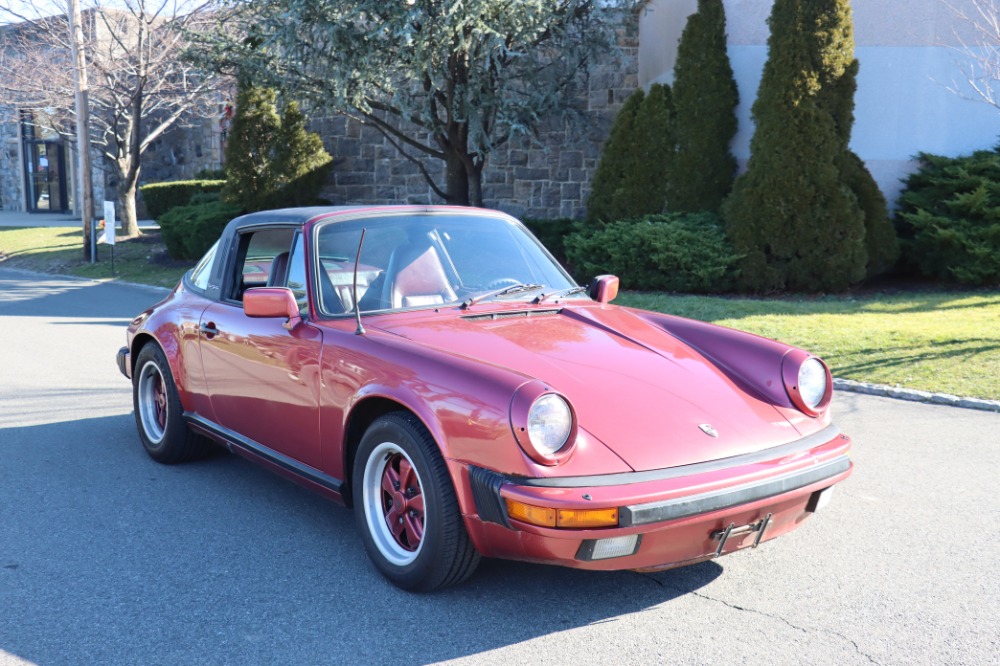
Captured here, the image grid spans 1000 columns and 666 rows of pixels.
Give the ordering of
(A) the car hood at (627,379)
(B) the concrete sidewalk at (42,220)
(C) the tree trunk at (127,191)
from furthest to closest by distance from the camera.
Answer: (B) the concrete sidewalk at (42,220) < (C) the tree trunk at (127,191) < (A) the car hood at (627,379)

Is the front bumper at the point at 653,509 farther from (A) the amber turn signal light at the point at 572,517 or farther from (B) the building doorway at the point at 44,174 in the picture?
(B) the building doorway at the point at 44,174

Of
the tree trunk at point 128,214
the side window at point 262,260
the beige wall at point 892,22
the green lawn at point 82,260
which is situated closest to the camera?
the side window at point 262,260

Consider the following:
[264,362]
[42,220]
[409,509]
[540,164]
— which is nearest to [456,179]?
[540,164]

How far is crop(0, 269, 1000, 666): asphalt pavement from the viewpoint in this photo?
322cm

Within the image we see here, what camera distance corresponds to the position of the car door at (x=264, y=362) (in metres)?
4.22

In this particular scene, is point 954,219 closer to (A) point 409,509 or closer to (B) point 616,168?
(B) point 616,168

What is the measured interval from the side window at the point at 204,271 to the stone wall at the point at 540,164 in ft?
37.1

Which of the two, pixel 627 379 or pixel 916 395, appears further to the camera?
pixel 916 395

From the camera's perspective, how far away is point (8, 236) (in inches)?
994

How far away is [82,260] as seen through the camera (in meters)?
19.8

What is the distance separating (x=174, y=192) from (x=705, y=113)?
1624cm

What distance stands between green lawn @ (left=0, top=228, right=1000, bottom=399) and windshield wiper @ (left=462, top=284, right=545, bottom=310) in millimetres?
4255

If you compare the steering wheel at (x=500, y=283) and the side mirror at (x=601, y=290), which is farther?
the side mirror at (x=601, y=290)

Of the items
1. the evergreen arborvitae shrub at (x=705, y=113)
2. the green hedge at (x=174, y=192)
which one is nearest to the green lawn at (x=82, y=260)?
the green hedge at (x=174, y=192)
